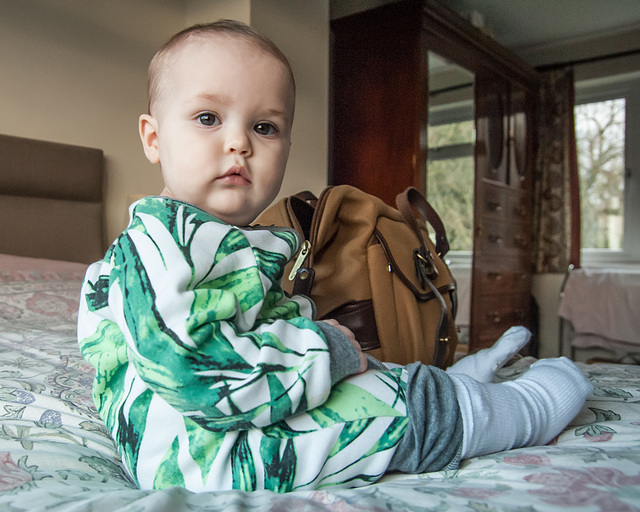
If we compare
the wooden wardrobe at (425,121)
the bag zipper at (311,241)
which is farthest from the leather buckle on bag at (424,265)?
the wooden wardrobe at (425,121)

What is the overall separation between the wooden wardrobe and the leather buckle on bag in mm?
1595

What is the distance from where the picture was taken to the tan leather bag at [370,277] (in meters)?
1.00

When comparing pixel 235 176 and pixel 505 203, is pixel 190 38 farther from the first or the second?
pixel 505 203

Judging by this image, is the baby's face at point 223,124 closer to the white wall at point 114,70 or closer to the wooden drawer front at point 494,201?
the white wall at point 114,70

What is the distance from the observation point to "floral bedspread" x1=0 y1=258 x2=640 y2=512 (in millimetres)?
422

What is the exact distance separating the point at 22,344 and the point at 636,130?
4138mm

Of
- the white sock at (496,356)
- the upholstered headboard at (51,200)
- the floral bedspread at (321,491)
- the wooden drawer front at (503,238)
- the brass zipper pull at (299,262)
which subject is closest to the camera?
the floral bedspread at (321,491)

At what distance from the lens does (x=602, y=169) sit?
12.9 ft

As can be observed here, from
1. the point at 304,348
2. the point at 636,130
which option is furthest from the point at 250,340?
the point at 636,130

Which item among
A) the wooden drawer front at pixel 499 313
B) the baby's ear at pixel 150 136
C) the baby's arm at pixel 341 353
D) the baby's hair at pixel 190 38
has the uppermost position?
the baby's hair at pixel 190 38

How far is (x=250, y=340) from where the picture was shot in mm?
521

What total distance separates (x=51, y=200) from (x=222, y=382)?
1.99m

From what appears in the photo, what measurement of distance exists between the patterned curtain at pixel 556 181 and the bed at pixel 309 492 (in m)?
3.10

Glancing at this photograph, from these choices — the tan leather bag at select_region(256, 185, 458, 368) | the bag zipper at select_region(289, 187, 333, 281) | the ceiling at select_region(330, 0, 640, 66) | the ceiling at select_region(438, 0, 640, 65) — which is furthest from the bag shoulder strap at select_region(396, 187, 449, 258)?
the ceiling at select_region(438, 0, 640, 65)
